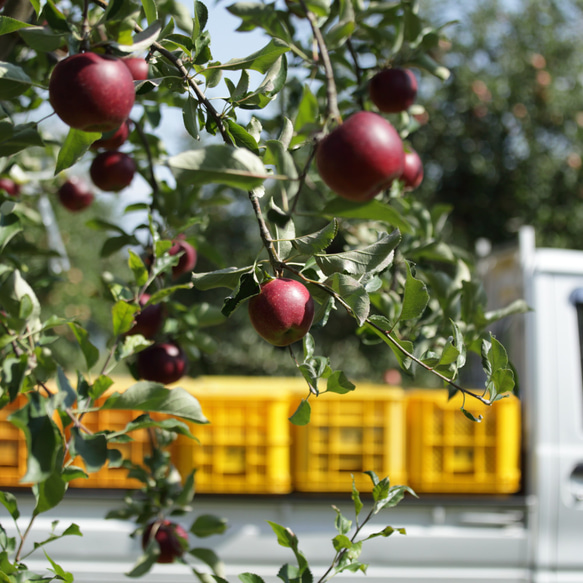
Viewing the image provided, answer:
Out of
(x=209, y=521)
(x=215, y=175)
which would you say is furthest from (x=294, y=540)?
(x=215, y=175)

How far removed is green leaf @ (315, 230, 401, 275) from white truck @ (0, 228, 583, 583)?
1761 millimetres

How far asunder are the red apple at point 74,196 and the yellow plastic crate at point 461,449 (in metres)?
1.36

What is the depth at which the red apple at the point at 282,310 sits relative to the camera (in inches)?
26.6

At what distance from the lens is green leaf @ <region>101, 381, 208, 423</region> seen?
2.51 ft

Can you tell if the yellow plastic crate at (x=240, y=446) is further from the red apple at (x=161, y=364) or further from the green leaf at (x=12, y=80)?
the green leaf at (x=12, y=80)

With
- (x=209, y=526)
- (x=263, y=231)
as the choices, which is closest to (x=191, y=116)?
(x=263, y=231)

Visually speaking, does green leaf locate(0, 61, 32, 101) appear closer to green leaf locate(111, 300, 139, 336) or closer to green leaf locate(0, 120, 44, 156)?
green leaf locate(0, 120, 44, 156)

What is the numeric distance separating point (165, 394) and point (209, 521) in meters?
0.49

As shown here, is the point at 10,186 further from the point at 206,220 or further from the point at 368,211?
the point at 368,211

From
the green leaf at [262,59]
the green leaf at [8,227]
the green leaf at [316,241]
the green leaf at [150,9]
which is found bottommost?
the green leaf at [316,241]

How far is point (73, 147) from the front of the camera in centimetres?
80

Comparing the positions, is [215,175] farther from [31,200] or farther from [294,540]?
[31,200]

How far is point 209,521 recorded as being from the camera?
46.1 inches

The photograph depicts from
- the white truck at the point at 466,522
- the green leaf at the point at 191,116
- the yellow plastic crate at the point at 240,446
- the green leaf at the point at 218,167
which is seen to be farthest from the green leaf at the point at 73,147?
the white truck at the point at 466,522
